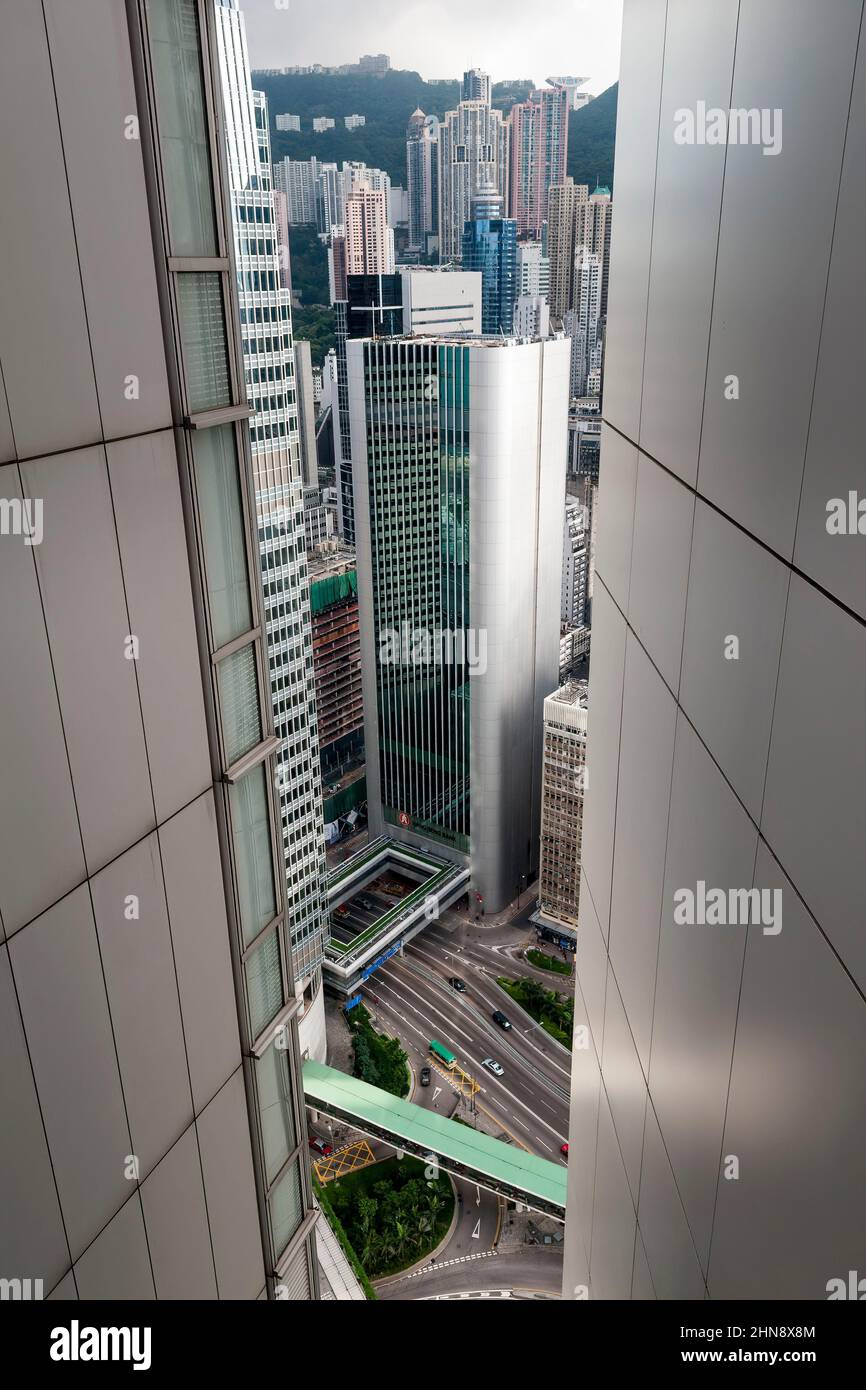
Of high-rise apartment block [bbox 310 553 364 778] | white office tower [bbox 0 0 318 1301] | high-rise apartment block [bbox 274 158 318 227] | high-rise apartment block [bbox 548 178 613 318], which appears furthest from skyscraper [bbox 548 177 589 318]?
white office tower [bbox 0 0 318 1301]

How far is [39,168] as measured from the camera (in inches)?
111

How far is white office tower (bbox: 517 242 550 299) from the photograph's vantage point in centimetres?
8350

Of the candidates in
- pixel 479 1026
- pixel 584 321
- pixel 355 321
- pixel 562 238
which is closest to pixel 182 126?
pixel 479 1026

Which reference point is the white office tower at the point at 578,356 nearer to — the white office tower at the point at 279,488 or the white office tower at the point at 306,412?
the white office tower at the point at 306,412

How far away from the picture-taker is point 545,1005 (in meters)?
42.7

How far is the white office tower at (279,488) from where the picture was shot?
29672 mm

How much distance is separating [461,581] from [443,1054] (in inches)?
888

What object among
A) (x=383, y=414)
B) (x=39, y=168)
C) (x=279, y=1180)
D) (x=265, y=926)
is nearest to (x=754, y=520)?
(x=39, y=168)

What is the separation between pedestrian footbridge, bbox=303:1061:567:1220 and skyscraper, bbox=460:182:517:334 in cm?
6618

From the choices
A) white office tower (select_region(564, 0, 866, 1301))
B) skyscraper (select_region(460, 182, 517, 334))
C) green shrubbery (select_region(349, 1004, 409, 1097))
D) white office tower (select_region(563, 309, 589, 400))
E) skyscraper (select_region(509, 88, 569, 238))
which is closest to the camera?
white office tower (select_region(564, 0, 866, 1301))

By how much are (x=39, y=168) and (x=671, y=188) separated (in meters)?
2.76

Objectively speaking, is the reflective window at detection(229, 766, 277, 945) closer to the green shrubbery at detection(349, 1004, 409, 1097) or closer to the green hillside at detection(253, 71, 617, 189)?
the green shrubbery at detection(349, 1004, 409, 1097)

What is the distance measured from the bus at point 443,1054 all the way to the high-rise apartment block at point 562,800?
10541mm

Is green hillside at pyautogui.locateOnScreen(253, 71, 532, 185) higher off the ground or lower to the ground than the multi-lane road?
higher
